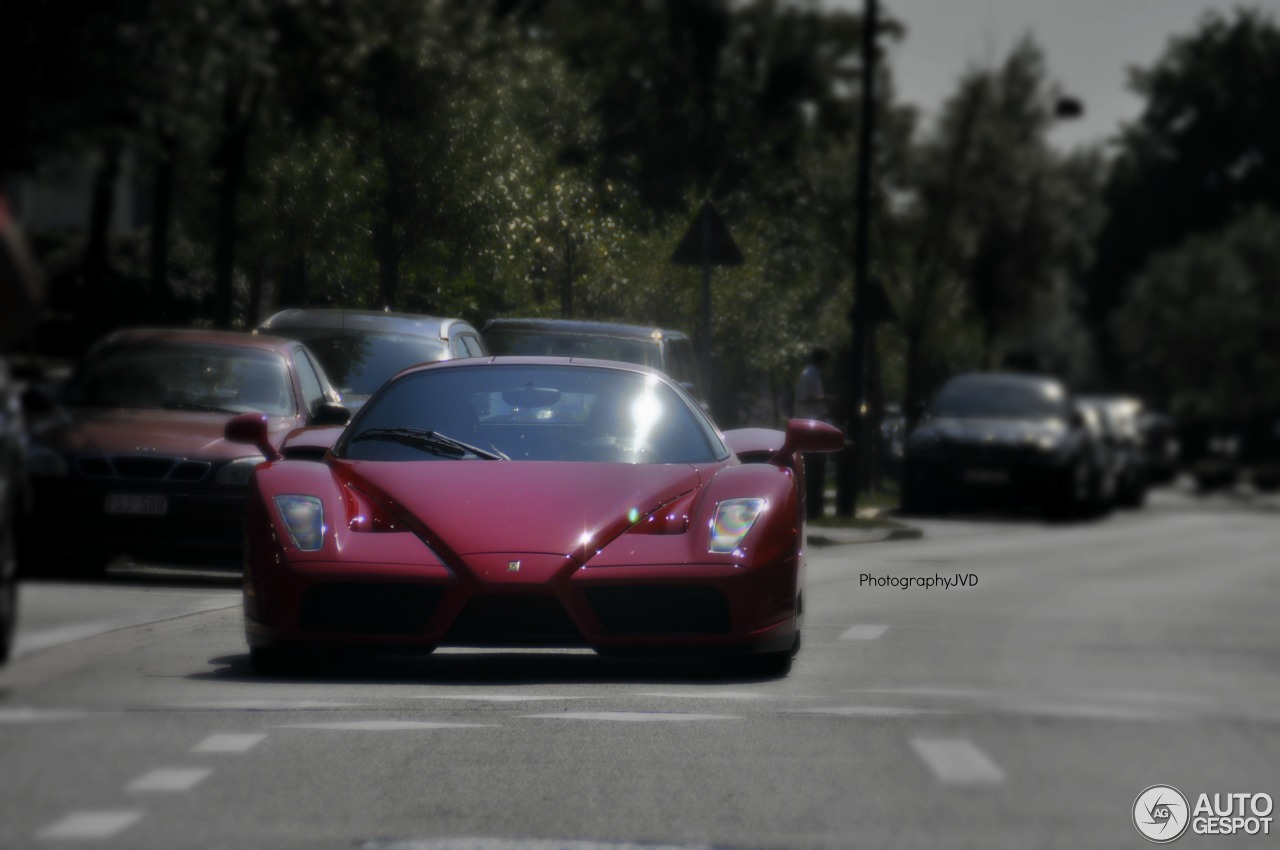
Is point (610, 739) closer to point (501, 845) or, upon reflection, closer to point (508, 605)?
point (508, 605)

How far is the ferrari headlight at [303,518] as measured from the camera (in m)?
6.05

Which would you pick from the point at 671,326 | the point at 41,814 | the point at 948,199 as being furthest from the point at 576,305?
the point at 41,814

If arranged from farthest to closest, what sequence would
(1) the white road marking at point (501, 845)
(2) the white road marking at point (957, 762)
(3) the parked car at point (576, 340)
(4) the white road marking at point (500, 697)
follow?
(3) the parked car at point (576, 340), (4) the white road marking at point (500, 697), (2) the white road marking at point (957, 762), (1) the white road marking at point (501, 845)

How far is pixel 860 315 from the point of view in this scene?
620 inches

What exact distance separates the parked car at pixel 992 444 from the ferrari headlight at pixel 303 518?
6.77 metres

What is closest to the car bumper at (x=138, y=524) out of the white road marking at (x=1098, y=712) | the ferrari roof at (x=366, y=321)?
the white road marking at (x=1098, y=712)

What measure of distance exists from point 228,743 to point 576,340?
656cm

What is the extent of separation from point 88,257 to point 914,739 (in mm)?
2742

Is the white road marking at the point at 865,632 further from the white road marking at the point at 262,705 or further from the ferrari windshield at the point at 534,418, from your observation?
the white road marking at the point at 262,705

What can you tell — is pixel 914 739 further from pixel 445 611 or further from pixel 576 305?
pixel 576 305

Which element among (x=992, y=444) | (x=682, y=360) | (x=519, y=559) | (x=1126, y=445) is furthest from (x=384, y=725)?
(x=1126, y=445)

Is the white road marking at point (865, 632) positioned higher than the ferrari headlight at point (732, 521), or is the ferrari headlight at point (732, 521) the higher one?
the ferrari headlight at point (732, 521)

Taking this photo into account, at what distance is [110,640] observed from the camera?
21.7 feet

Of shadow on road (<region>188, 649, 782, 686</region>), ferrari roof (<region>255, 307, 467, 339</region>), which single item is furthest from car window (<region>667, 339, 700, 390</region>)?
shadow on road (<region>188, 649, 782, 686</region>)
